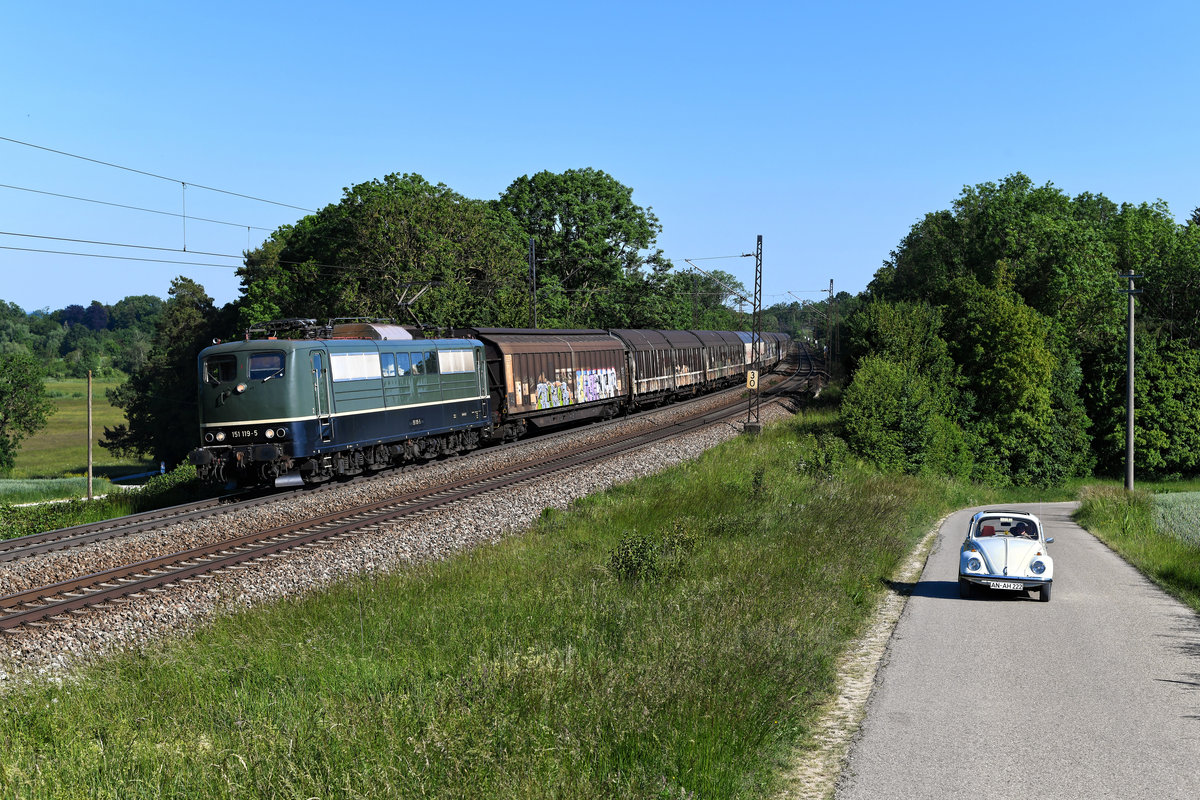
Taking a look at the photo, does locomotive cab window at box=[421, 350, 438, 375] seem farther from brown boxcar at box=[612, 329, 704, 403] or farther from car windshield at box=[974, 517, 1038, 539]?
brown boxcar at box=[612, 329, 704, 403]

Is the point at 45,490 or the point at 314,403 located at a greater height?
the point at 314,403

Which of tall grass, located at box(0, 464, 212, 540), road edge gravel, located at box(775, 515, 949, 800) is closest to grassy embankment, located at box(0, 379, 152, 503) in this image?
tall grass, located at box(0, 464, 212, 540)

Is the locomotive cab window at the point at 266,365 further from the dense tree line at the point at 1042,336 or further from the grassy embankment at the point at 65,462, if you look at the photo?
the dense tree line at the point at 1042,336

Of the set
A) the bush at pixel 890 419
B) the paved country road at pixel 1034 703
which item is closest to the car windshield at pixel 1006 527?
the paved country road at pixel 1034 703

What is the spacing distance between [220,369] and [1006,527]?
17382mm

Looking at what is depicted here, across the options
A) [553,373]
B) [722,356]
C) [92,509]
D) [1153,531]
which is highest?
[722,356]

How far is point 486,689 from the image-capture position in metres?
7.85

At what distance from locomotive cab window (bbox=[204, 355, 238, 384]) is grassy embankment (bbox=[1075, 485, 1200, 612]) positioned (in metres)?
19.8

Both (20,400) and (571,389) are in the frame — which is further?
(20,400)

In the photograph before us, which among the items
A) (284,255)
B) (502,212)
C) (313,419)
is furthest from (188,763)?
(284,255)

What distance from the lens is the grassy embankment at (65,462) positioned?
141 feet

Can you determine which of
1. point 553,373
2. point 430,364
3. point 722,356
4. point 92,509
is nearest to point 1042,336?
point 722,356

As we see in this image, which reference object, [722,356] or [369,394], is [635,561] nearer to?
[369,394]

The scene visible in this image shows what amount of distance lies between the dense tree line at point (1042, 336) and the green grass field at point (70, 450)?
50494mm
